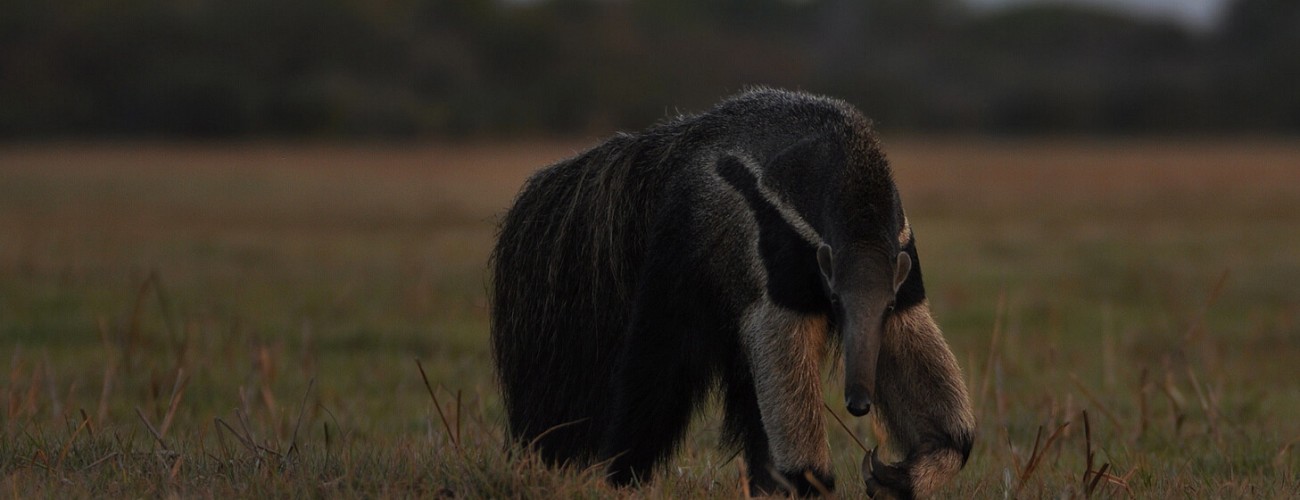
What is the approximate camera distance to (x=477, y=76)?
4266 cm

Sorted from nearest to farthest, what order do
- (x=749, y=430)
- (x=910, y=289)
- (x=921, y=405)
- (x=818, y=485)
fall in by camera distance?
1. (x=818, y=485)
2. (x=910, y=289)
3. (x=921, y=405)
4. (x=749, y=430)

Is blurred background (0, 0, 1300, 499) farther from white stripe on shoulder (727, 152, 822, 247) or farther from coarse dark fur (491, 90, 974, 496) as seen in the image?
white stripe on shoulder (727, 152, 822, 247)

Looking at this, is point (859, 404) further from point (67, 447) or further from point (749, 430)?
point (67, 447)

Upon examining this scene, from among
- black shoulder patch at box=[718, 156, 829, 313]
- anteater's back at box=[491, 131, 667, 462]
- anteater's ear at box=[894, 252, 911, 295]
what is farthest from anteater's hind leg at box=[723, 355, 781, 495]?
anteater's ear at box=[894, 252, 911, 295]

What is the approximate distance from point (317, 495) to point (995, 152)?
106ft

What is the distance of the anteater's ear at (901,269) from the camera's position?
12.9 feet

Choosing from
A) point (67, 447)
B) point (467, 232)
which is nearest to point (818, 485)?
point (67, 447)

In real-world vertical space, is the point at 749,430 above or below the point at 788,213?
below

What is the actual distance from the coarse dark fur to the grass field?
0.27 metres

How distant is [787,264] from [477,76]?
3926 centimetres

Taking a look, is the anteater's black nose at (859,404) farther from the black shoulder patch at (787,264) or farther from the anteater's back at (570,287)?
the anteater's back at (570,287)

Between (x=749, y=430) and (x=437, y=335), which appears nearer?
(x=749, y=430)

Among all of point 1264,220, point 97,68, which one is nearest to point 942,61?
point 97,68

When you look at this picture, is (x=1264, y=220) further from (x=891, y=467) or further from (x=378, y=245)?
(x=891, y=467)
